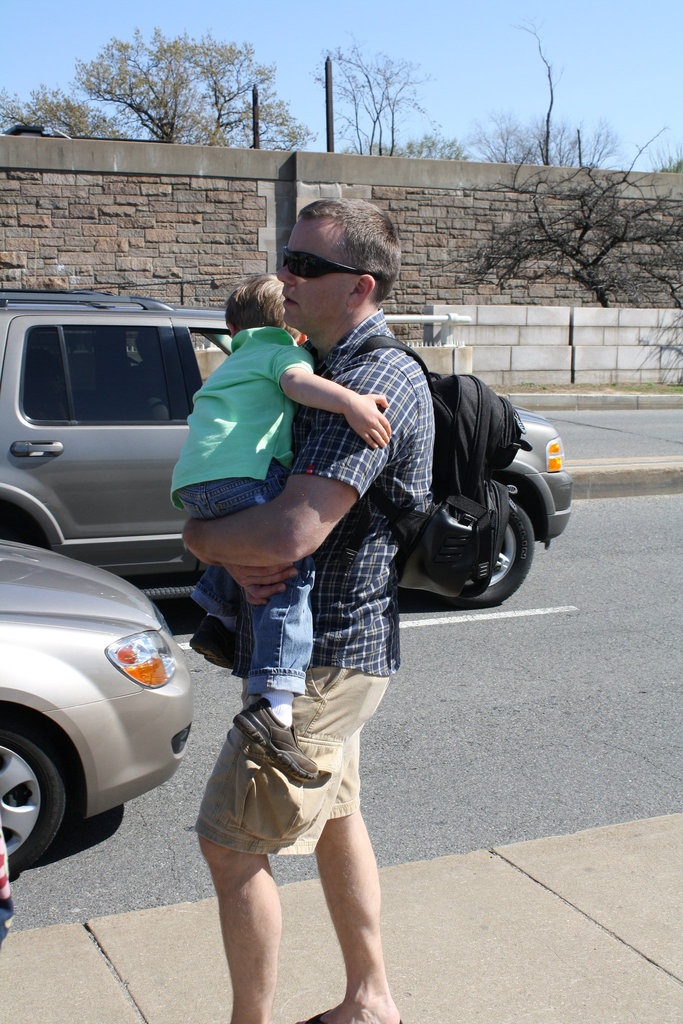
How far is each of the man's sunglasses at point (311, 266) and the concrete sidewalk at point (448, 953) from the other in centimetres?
187

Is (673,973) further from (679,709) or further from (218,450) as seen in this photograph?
(679,709)

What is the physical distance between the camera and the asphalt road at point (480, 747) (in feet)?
11.5

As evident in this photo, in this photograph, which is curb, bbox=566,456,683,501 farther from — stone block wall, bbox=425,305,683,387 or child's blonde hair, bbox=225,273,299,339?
stone block wall, bbox=425,305,683,387

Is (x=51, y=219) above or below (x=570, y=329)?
above

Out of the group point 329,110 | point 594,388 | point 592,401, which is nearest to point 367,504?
point 592,401

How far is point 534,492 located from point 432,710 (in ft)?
7.96

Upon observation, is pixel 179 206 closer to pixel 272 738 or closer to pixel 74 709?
pixel 74 709

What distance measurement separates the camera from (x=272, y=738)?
2076 millimetres

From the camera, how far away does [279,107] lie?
149 feet

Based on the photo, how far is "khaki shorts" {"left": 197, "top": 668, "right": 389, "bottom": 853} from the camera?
2.10 metres

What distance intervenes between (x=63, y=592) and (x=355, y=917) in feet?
6.12

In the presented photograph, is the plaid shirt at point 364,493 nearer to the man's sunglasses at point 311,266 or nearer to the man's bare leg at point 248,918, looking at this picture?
the man's sunglasses at point 311,266

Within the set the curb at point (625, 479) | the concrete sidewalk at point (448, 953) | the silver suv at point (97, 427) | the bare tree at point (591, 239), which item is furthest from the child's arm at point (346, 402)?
the bare tree at point (591, 239)

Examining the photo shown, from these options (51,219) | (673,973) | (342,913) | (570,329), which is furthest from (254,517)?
(51,219)
